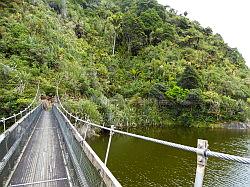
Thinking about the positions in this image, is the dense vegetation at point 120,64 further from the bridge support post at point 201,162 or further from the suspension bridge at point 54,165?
the bridge support post at point 201,162

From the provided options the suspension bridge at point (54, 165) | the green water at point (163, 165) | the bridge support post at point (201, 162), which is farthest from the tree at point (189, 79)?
the bridge support post at point (201, 162)

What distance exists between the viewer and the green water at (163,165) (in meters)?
20.2

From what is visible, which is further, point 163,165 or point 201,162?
point 163,165

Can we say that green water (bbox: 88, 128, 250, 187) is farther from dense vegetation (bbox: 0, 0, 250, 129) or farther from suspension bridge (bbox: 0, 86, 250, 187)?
suspension bridge (bbox: 0, 86, 250, 187)

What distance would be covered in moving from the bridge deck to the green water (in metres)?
11.7

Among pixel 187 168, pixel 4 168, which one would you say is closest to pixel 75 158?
pixel 4 168

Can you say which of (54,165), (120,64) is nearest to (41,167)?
(54,165)

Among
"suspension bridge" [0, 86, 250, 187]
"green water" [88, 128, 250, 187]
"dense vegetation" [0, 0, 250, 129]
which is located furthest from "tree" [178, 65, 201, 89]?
"suspension bridge" [0, 86, 250, 187]

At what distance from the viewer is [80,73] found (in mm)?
36156

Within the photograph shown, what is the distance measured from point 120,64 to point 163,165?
1290 inches

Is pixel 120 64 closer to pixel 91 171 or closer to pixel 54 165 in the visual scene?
pixel 54 165

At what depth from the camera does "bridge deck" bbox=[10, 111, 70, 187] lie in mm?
5000

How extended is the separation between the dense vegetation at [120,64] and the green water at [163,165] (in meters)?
3.71

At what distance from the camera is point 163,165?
2369 centimetres
